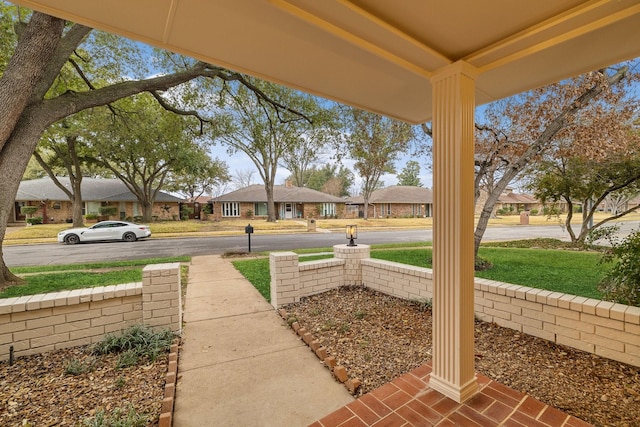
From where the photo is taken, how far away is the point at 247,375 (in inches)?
99.6

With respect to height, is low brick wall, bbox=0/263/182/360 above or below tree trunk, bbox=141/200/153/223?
below

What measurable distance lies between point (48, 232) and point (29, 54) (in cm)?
1681

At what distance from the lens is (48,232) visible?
53.9 feet

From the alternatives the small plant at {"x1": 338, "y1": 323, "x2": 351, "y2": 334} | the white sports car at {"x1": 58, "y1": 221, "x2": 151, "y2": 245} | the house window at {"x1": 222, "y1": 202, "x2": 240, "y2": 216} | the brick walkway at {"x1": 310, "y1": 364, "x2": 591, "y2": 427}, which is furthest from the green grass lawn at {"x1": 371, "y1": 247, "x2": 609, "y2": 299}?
the house window at {"x1": 222, "y1": 202, "x2": 240, "y2": 216}

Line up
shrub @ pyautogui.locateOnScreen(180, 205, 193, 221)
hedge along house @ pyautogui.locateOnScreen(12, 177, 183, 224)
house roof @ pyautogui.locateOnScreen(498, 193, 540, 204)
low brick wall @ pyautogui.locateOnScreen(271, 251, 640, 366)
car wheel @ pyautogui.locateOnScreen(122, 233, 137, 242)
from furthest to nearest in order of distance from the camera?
house roof @ pyautogui.locateOnScreen(498, 193, 540, 204) → shrub @ pyautogui.locateOnScreen(180, 205, 193, 221) → hedge along house @ pyautogui.locateOnScreen(12, 177, 183, 224) → car wheel @ pyautogui.locateOnScreen(122, 233, 137, 242) → low brick wall @ pyautogui.locateOnScreen(271, 251, 640, 366)

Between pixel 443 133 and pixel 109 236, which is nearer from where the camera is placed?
pixel 443 133

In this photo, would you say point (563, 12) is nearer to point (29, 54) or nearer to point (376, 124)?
point (376, 124)

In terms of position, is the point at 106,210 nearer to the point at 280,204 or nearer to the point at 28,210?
the point at 28,210

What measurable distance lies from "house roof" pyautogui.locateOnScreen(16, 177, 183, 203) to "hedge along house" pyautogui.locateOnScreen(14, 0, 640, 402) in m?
29.1

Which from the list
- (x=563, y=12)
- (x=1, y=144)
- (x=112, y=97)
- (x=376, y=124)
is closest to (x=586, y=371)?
(x=563, y=12)

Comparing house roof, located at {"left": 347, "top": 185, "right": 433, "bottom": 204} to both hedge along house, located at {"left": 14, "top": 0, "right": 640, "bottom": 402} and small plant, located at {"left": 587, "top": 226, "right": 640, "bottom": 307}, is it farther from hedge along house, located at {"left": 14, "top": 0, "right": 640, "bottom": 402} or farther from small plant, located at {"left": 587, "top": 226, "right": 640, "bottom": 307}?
hedge along house, located at {"left": 14, "top": 0, "right": 640, "bottom": 402}

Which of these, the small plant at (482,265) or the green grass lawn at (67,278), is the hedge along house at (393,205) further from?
the green grass lawn at (67,278)

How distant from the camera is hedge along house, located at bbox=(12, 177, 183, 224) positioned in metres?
23.0

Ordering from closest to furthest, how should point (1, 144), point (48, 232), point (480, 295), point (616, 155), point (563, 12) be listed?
point (563, 12) → point (480, 295) → point (1, 144) → point (616, 155) → point (48, 232)
